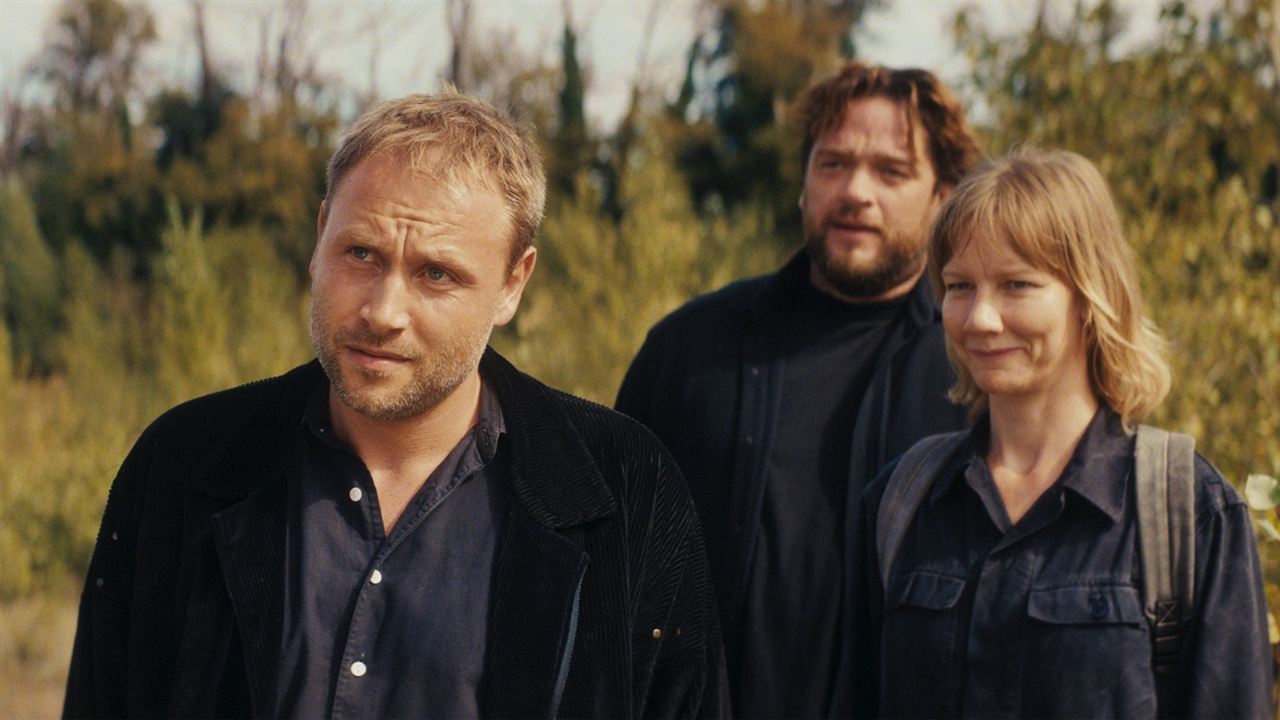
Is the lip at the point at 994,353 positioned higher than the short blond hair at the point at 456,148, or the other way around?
the short blond hair at the point at 456,148

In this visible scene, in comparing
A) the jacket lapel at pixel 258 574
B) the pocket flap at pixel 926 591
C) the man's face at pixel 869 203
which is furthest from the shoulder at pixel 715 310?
the jacket lapel at pixel 258 574

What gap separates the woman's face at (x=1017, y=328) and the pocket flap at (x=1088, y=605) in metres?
0.38

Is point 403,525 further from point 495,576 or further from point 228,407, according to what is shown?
point 228,407

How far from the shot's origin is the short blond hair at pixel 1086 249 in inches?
101

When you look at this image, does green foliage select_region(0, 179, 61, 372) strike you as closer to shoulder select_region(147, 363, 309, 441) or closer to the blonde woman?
shoulder select_region(147, 363, 309, 441)

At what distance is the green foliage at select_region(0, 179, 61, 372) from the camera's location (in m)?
17.7

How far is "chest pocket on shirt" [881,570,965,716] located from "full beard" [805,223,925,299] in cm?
105

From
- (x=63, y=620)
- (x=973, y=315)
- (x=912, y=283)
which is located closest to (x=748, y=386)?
(x=912, y=283)

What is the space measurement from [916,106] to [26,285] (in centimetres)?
1673

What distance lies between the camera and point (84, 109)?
24922 millimetres

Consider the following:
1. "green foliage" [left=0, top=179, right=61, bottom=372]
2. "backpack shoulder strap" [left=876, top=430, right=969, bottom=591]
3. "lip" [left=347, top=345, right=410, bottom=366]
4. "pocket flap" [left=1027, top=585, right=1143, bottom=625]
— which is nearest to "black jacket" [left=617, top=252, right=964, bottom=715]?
"backpack shoulder strap" [left=876, top=430, right=969, bottom=591]

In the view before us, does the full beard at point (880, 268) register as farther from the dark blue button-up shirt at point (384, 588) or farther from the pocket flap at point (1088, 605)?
the dark blue button-up shirt at point (384, 588)

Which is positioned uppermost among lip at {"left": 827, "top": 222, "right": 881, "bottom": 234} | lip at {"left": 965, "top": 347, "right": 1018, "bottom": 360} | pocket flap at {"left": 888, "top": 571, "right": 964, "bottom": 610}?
lip at {"left": 827, "top": 222, "right": 881, "bottom": 234}

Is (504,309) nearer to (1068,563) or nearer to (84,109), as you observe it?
(1068,563)
